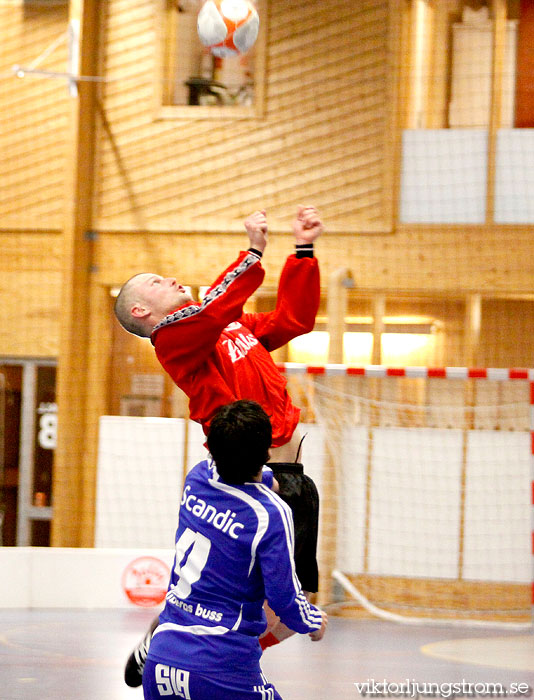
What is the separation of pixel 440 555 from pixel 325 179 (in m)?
3.62

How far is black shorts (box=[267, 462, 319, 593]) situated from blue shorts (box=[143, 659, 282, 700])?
90cm

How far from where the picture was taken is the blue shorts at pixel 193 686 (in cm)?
257

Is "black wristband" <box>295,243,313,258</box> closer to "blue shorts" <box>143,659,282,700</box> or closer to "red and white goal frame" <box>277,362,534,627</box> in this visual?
"blue shorts" <box>143,659,282,700</box>

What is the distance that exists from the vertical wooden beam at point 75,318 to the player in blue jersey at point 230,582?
6790 millimetres

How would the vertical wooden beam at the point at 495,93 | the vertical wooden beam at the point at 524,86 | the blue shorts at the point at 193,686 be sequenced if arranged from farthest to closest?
1. the vertical wooden beam at the point at 524,86
2. the vertical wooden beam at the point at 495,93
3. the blue shorts at the point at 193,686

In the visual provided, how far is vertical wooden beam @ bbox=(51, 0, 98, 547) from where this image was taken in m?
9.26

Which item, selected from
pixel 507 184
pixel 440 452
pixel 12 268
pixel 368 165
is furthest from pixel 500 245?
pixel 12 268

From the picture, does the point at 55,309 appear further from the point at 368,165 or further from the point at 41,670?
the point at 41,670

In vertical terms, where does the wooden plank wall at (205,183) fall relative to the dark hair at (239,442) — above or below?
above

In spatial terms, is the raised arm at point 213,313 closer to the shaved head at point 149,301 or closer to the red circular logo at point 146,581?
the shaved head at point 149,301

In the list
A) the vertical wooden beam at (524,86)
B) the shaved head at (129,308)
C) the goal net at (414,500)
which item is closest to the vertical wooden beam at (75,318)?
the goal net at (414,500)

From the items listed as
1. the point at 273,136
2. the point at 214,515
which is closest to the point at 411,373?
the point at 273,136

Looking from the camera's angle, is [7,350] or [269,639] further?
[7,350]

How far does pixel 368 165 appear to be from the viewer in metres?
9.12
